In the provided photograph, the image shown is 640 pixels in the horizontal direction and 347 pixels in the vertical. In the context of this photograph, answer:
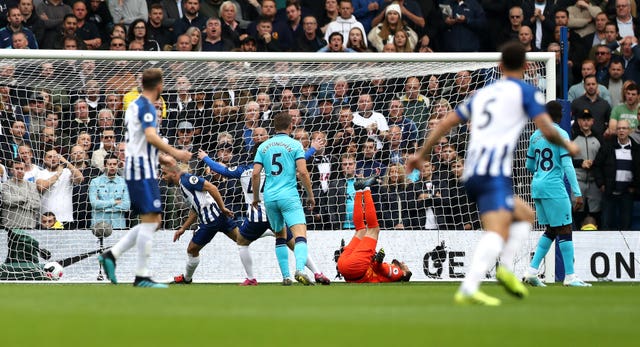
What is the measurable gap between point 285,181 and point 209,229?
1585mm

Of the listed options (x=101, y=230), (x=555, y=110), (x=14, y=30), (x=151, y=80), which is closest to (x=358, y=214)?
(x=555, y=110)

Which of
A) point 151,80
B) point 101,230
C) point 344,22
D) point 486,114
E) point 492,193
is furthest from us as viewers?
point 344,22

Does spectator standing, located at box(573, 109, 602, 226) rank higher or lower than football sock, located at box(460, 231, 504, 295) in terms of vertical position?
higher

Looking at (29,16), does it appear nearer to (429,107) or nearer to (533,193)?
(429,107)

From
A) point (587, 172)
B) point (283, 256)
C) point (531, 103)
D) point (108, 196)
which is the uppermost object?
point (531, 103)

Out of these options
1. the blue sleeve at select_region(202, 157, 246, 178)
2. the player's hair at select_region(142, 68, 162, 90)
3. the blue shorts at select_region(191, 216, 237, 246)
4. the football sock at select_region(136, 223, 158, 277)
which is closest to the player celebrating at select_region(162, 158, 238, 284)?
the blue shorts at select_region(191, 216, 237, 246)

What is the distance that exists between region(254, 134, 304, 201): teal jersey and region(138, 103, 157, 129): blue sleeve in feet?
10.0

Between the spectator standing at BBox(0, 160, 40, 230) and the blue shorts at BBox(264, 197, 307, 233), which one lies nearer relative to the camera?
the blue shorts at BBox(264, 197, 307, 233)

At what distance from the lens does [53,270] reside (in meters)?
16.0

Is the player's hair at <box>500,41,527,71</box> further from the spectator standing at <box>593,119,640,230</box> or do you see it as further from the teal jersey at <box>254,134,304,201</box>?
the spectator standing at <box>593,119,640,230</box>

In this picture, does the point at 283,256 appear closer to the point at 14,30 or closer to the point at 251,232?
the point at 251,232

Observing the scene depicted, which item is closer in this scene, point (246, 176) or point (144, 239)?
point (144, 239)

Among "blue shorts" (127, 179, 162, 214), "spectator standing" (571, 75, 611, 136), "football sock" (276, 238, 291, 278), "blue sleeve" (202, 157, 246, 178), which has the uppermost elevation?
"spectator standing" (571, 75, 611, 136)

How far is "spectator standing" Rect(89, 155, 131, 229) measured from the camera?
16.2 m
